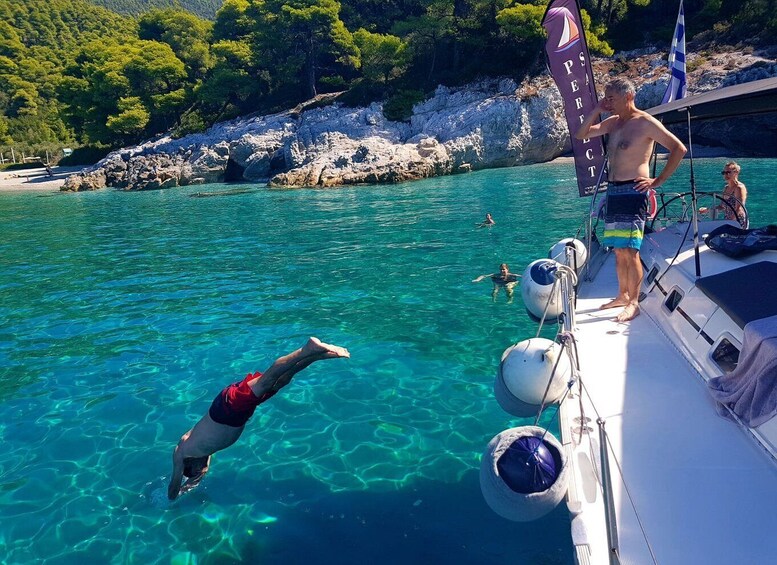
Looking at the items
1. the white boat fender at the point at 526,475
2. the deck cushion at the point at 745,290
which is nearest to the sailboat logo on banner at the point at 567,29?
the deck cushion at the point at 745,290

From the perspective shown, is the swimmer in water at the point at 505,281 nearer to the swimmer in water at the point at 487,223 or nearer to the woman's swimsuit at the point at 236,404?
the woman's swimsuit at the point at 236,404

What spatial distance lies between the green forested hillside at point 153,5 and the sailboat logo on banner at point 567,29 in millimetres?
193173

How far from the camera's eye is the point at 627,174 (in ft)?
17.5

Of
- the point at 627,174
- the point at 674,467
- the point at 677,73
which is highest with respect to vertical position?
the point at 677,73

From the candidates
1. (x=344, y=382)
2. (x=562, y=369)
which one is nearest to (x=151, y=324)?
(x=344, y=382)

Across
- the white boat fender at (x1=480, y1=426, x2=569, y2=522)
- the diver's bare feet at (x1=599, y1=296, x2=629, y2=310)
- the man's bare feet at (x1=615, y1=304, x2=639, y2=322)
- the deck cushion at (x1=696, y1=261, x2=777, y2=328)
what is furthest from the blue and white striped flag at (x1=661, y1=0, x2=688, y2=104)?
the white boat fender at (x1=480, y1=426, x2=569, y2=522)

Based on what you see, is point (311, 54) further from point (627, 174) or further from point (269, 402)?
point (627, 174)

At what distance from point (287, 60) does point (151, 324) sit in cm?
4767

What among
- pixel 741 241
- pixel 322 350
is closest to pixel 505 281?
pixel 741 241

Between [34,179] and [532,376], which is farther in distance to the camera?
[34,179]

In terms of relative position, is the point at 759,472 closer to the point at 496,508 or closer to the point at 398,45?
the point at 496,508

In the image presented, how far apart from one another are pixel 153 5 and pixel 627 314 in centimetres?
20197

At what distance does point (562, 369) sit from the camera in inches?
160

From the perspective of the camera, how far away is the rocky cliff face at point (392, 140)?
35969 millimetres
